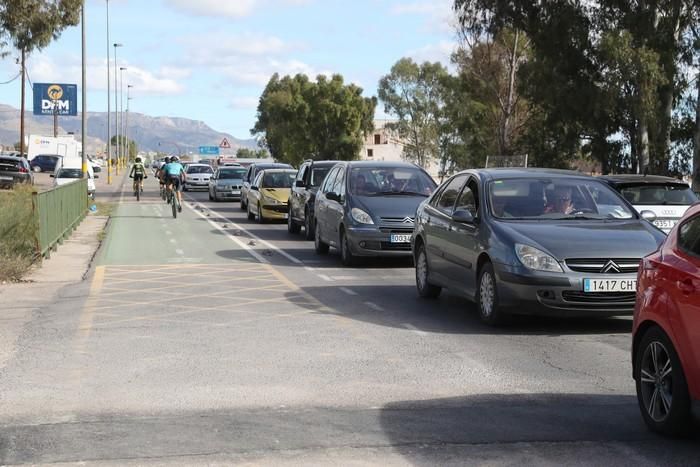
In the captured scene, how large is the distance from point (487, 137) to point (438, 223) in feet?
205

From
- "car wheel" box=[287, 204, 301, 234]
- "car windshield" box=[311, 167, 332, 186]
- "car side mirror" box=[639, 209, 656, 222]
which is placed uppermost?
"car windshield" box=[311, 167, 332, 186]

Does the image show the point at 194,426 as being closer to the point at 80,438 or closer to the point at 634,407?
the point at 80,438

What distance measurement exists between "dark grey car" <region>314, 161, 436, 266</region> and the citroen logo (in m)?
6.61

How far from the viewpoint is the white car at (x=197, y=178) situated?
177ft

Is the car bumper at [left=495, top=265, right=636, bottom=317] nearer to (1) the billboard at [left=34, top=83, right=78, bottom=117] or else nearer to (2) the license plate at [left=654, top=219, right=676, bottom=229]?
(2) the license plate at [left=654, top=219, right=676, bottom=229]

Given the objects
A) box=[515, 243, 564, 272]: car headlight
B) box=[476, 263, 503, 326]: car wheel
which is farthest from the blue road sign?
box=[515, 243, 564, 272]: car headlight

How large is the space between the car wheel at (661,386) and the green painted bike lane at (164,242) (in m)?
11.7

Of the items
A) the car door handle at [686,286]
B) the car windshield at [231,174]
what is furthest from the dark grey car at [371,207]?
the car windshield at [231,174]

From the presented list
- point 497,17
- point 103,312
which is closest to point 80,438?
point 103,312

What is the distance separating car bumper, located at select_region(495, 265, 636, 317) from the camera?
379 inches

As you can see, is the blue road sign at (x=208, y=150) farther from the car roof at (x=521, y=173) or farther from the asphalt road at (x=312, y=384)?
the car roof at (x=521, y=173)

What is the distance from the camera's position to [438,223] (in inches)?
474

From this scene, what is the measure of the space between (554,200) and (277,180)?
18393 mm

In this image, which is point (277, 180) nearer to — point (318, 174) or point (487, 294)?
point (318, 174)
